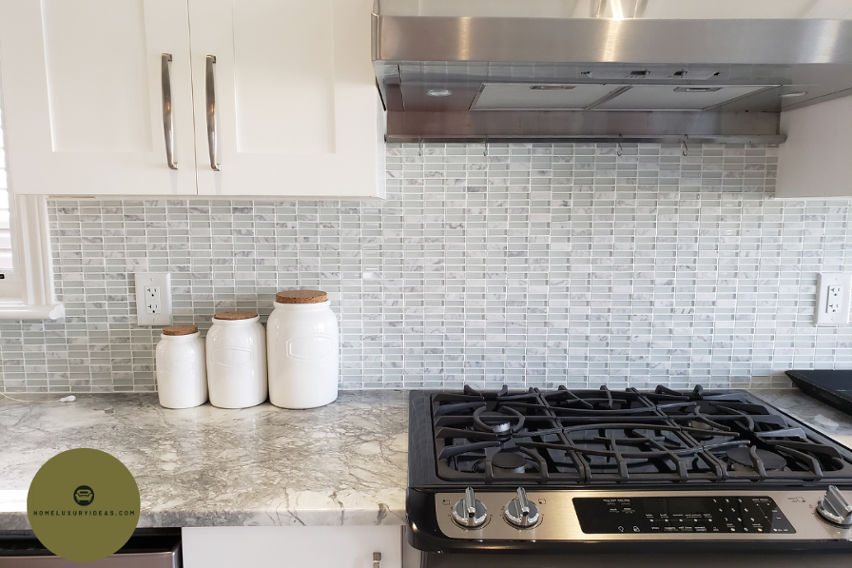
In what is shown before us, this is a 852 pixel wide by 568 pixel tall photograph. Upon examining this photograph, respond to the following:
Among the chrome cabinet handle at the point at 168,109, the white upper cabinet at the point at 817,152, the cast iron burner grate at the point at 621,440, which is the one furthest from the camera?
the white upper cabinet at the point at 817,152

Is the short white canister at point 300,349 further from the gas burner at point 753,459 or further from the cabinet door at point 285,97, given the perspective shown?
the gas burner at point 753,459

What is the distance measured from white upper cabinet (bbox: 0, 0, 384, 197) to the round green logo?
0.55 m

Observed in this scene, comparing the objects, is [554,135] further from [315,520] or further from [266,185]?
[315,520]

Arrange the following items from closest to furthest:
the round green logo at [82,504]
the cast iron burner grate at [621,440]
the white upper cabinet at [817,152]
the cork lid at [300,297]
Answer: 1. the round green logo at [82,504]
2. the cast iron burner grate at [621,440]
3. the white upper cabinet at [817,152]
4. the cork lid at [300,297]

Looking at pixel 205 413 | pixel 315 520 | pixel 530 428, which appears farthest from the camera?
pixel 205 413

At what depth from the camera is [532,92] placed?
1.25 m

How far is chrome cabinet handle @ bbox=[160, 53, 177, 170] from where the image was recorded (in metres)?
1.15

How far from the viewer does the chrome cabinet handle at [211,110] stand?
1.15m

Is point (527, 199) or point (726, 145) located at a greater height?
point (726, 145)

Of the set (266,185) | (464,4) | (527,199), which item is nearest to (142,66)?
(266,185)

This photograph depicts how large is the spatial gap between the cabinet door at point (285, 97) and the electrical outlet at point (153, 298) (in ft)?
1.43

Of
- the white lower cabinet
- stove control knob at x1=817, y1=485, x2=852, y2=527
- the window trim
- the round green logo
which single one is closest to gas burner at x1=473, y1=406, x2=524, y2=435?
the white lower cabinet

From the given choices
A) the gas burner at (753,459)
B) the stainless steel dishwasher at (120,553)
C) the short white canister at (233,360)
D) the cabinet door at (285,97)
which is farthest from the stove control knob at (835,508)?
the short white canister at (233,360)

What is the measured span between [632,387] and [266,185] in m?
1.04
